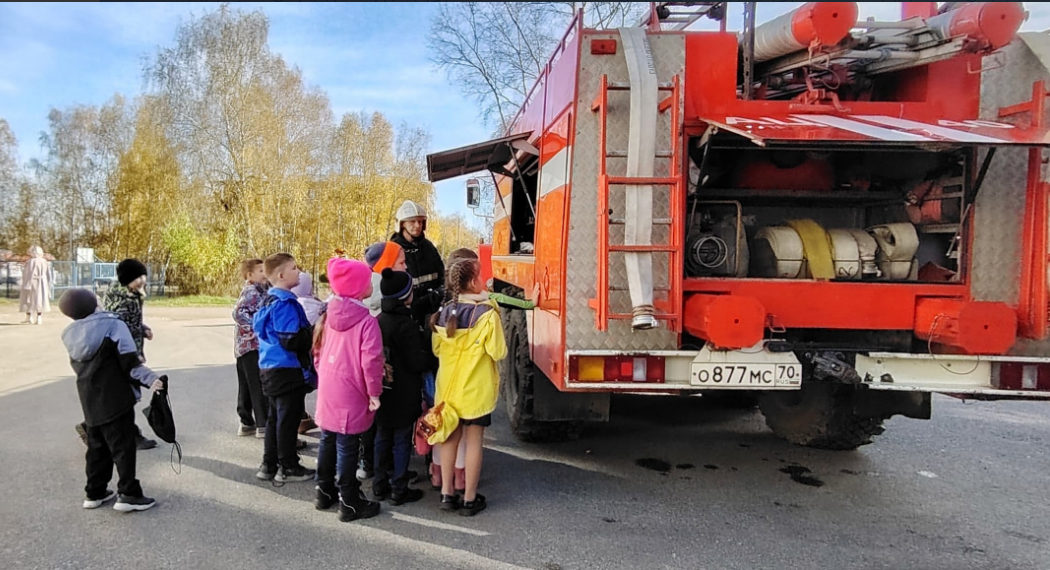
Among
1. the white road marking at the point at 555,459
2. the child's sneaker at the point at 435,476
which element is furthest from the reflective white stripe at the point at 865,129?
the child's sneaker at the point at 435,476

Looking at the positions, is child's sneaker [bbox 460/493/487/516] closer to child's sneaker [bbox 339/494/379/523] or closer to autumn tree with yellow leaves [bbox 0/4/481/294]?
child's sneaker [bbox 339/494/379/523]

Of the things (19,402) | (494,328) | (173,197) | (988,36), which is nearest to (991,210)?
(988,36)

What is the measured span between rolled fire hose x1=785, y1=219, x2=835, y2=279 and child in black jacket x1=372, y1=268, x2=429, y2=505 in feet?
8.30

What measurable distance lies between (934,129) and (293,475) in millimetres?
4643

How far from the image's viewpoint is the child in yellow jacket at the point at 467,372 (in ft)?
13.6

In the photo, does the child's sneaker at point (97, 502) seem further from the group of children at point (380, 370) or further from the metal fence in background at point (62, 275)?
the metal fence in background at point (62, 275)

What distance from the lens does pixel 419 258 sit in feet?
17.2

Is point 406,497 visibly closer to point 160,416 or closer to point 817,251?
point 160,416

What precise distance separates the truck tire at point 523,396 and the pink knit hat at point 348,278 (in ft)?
5.39

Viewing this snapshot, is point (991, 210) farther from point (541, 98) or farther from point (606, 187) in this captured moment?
point (541, 98)

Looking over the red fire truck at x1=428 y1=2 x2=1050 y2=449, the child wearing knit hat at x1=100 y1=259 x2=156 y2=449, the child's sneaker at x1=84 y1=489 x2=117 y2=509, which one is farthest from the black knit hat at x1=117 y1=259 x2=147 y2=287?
the red fire truck at x1=428 y1=2 x2=1050 y2=449

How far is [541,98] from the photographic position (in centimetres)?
536

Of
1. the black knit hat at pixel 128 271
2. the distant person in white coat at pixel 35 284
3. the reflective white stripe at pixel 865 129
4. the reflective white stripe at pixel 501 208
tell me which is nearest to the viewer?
the reflective white stripe at pixel 865 129

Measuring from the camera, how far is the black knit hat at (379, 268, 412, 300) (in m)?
4.22
